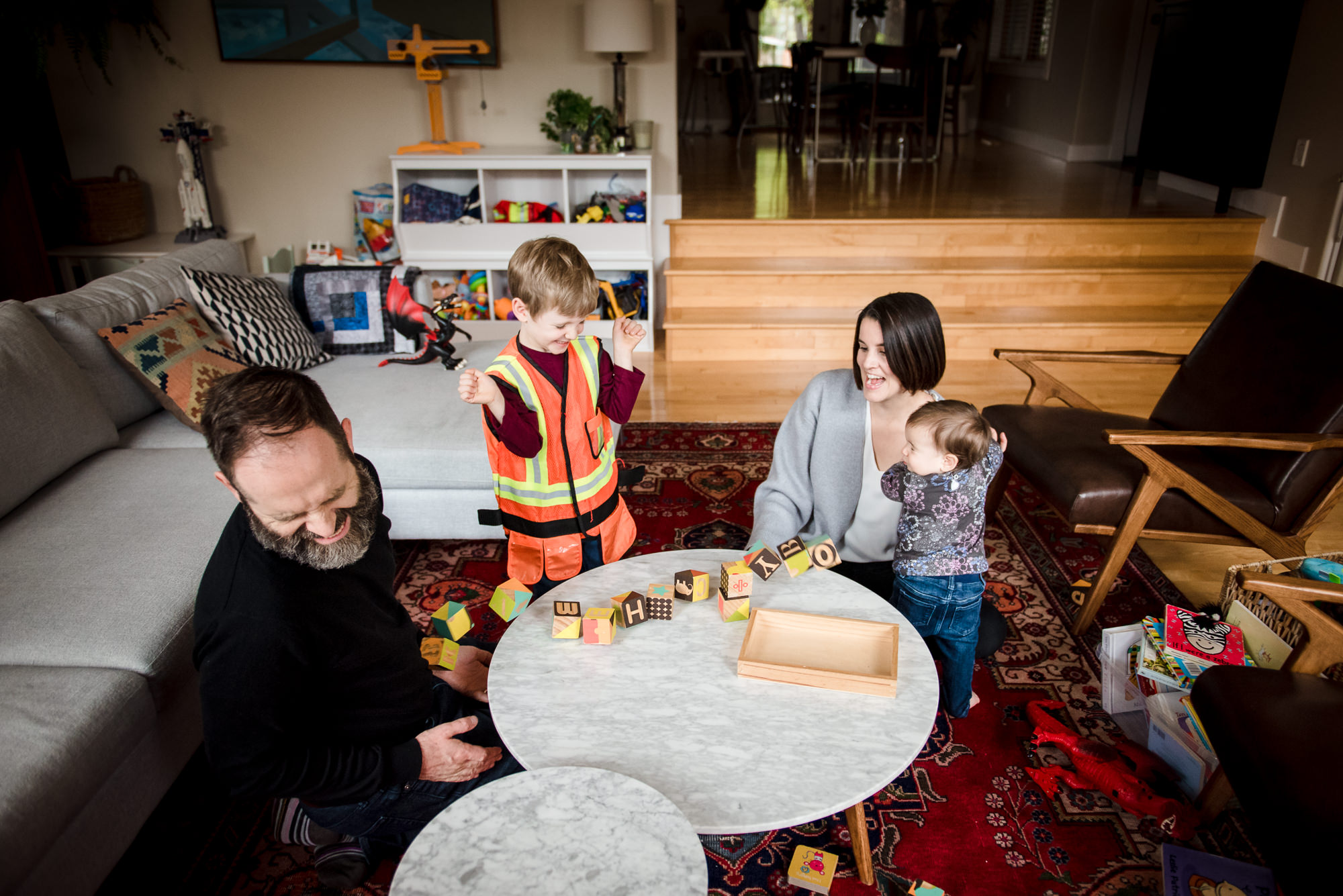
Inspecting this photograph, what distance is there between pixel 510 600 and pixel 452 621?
0.12m

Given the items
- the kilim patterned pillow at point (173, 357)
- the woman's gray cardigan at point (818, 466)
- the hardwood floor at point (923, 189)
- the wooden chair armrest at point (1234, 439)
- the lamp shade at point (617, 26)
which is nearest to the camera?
the woman's gray cardigan at point (818, 466)

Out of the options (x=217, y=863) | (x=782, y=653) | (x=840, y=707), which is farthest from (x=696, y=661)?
(x=217, y=863)

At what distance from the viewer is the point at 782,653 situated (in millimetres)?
1501

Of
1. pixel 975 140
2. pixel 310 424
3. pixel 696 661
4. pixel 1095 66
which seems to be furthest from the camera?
pixel 975 140

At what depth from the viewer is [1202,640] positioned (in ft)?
6.29

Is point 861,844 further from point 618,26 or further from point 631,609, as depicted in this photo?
point 618,26

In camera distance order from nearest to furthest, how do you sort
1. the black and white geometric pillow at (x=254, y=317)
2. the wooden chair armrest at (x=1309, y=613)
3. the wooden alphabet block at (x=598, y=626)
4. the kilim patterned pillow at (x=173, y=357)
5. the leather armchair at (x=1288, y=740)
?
1. the leather armchair at (x=1288, y=740)
2. the wooden alphabet block at (x=598, y=626)
3. the wooden chair armrest at (x=1309, y=613)
4. the kilim patterned pillow at (x=173, y=357)
5. the black and white geometric pillow at (x=254, y=317)

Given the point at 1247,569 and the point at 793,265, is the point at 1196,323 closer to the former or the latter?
the point at 793,265

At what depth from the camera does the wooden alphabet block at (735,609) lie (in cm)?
158

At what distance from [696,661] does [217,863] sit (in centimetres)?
104

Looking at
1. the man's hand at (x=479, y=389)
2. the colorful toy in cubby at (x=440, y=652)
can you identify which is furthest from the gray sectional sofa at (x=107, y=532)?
the man's hand at (x=479, y=389)

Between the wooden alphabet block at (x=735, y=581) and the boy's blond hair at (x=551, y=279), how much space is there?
62cm

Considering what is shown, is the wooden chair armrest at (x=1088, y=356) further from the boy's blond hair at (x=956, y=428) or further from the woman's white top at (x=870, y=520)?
the boy's blond hair at (x=956, y=428)

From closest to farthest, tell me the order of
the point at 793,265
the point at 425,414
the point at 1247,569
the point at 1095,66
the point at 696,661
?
1. the point at 696,661
2. the point at 1247,569
3. the point at 425,414
4. the point at 793,265
5. the point at 1095,66
